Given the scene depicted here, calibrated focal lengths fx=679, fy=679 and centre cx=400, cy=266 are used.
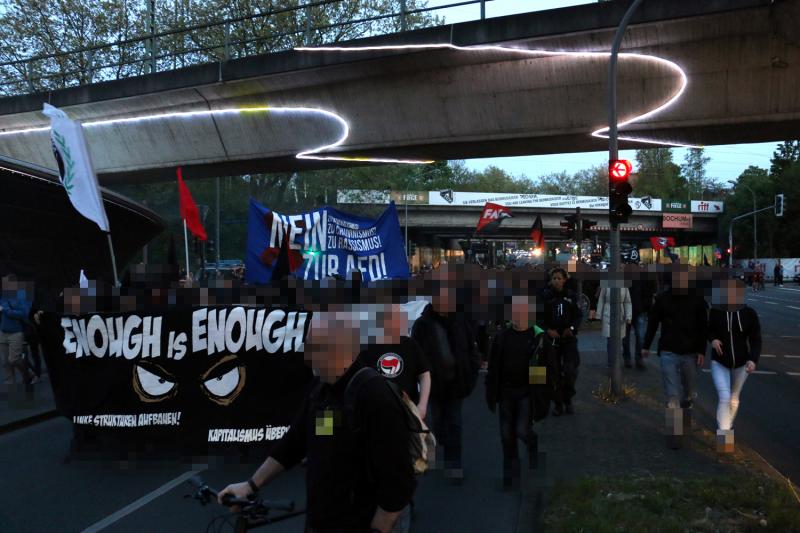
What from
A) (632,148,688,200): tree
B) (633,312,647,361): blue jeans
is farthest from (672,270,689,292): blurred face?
(632,148,688,200): tree

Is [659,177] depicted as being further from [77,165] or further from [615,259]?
[77,165]

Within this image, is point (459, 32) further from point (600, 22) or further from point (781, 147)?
point (781, 147)

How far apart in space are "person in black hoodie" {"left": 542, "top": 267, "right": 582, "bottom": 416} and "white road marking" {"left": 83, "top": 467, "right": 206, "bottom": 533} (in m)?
4.39

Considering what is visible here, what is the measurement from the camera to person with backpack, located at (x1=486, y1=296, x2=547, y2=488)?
19.2 feet

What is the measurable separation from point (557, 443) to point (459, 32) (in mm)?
10169

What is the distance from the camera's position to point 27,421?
8.68 metres

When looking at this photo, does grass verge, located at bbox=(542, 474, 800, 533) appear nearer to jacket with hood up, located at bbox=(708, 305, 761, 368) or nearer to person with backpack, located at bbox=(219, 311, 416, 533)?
jacket with hood up, located at bbox=(708, 305, 761, 368)

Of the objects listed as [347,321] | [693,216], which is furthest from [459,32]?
[693,216]

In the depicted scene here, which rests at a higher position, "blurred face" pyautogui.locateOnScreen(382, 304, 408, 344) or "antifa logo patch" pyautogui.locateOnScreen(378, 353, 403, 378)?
"blurred face" pyautogui.locateOnScreen(382, 304, 408, 344)

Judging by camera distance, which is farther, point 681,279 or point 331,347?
point 681,279

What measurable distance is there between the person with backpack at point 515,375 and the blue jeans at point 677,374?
214 cm

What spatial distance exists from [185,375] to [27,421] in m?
→ 3.32

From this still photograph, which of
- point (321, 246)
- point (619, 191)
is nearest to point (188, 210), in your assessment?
point (321, 246)

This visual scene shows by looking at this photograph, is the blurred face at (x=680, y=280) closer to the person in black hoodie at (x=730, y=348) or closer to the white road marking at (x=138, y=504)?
the person in black hoodie at (x=730, y=348)
